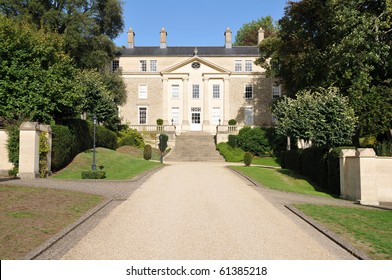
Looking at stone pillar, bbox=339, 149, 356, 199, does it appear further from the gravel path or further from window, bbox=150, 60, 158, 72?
window, bbox=150, 60, 158, 72

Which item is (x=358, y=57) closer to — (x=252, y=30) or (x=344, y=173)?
(x=344, y=173)

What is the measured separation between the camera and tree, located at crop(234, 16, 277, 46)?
64.6m

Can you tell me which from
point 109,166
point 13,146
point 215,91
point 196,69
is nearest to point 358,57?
point 109,166

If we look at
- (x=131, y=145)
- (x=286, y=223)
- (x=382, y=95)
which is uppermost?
(x=382, y=95)

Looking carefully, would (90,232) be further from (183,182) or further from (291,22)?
(291,22)

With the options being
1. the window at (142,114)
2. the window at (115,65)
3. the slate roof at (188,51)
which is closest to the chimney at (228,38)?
the slate roof at (188,51)

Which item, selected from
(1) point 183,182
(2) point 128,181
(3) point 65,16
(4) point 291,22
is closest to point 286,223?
(1) point 183,182

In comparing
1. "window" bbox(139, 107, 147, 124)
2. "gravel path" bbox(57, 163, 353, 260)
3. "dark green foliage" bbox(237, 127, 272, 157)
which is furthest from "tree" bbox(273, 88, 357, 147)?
"window" bbox(139, 107, 147, 124)

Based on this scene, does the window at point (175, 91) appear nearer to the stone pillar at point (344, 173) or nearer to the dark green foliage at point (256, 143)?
the dark green foliage at point (256, 143)

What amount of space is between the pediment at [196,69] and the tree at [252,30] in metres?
13.3

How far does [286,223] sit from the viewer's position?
999 centimetres

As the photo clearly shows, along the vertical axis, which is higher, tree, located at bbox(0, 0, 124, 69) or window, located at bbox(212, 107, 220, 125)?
tree, located at bbox(0, 0, 124, 69)

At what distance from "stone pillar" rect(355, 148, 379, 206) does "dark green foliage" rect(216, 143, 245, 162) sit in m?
21.8

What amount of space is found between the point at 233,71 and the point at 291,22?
915 inches
